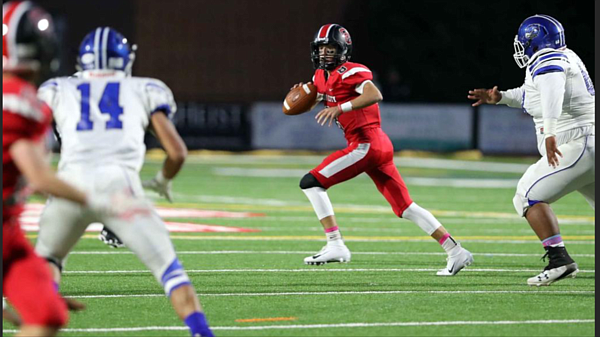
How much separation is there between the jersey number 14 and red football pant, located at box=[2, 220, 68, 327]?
90 cm

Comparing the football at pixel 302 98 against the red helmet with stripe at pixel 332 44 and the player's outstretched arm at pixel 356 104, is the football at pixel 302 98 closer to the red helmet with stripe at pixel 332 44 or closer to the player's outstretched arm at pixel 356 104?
the red helmet with stripe at pixel 332 44

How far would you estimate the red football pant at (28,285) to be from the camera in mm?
3760

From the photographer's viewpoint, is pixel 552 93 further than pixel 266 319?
Yes

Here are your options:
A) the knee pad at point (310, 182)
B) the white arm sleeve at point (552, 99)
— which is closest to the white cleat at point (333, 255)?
the knee pad at point (310, 182)

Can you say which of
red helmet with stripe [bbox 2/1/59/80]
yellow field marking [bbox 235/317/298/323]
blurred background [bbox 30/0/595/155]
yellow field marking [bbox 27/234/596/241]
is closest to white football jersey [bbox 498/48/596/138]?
yellow field marking [bbox 235/317/298/323]

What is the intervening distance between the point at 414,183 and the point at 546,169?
400 inches

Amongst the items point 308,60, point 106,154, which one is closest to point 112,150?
point 106,154

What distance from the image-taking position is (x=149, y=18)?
85.9ft

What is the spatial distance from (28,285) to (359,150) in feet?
13.9

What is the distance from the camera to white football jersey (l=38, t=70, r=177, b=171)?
4.79m

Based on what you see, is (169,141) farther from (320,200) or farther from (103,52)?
(320,200)

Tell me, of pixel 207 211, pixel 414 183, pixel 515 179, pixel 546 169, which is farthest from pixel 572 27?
pixel 546 169

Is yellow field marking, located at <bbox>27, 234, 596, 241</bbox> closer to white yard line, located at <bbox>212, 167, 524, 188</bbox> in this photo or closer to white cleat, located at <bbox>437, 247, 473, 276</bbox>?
white cleat, located at <bbox>437, 247, 473, 276</bbox>

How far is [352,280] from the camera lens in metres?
7.31
